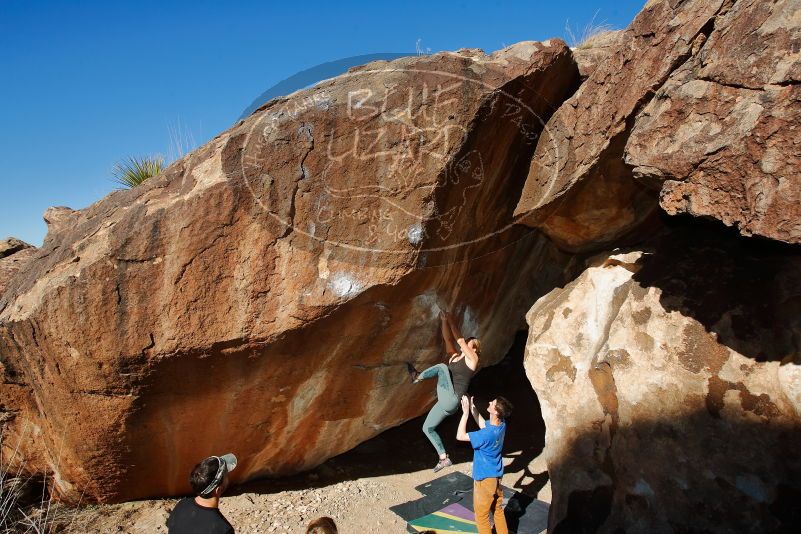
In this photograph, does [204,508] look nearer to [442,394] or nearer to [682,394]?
[442,394]

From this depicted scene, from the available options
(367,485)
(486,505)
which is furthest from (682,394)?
(367,485)

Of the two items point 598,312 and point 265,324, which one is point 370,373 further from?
point 598,312

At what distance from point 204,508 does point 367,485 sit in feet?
7.86

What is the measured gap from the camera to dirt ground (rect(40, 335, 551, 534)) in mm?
3699

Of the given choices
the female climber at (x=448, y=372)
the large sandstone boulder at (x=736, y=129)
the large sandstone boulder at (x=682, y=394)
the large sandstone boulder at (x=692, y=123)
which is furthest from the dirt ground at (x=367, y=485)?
the large sandstone boulder at (x=736, y=129)

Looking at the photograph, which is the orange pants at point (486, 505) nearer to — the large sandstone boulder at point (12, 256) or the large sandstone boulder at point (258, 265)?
the large sandstone boulder at point (258, 265)

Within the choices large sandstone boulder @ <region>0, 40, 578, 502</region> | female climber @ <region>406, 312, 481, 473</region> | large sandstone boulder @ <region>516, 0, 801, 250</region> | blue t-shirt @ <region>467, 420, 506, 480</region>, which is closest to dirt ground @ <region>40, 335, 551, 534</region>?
large sandstone boulder @ <region>0, 40, 578, 502</region>

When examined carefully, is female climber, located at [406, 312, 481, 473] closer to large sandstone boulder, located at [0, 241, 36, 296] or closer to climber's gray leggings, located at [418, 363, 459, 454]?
climber's gray leggings, located at [418, 363, 459, 454]

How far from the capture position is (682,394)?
2.96 meters

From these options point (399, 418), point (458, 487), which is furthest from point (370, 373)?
point (458, 487)

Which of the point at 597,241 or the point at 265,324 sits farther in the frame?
the point at 597,241

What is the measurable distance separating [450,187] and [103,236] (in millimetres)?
2117

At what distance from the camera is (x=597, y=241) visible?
3.89 m

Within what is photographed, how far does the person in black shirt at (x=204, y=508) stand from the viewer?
7.14 ft
